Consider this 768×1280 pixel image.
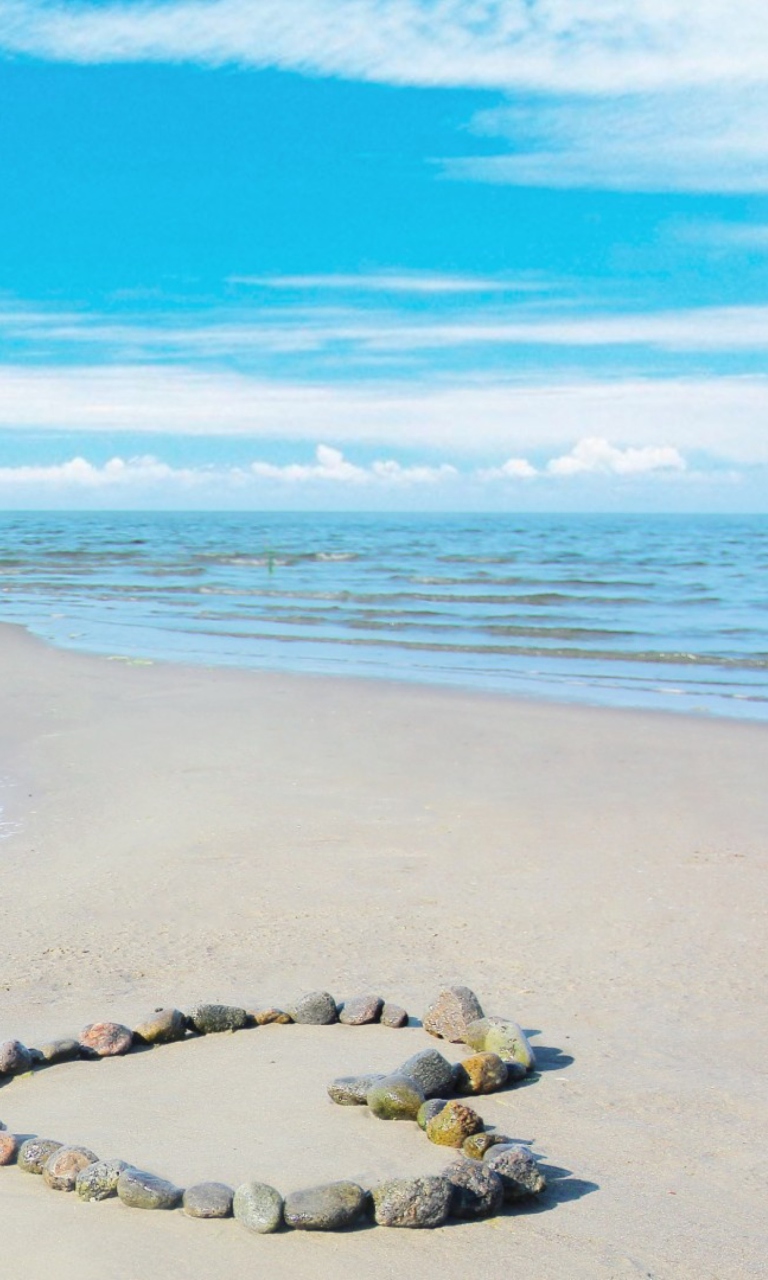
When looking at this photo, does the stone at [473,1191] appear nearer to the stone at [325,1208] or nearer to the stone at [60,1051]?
the stone at [325,1208]

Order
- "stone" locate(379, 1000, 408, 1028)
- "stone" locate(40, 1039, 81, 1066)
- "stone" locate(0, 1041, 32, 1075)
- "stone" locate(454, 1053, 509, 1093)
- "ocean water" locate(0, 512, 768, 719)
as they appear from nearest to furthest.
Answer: "stone" locate(454, 1053, 509, 1093), "stone" locate(0, 1041, 32, 1075), "stone" locate(40, 1039, 81, 1066), "stone" locate(379, 1000, 408, 1028), "ocean water" locate(0, 512, 768, 719)

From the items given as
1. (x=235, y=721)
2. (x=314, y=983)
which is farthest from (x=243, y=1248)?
(x=235, y=721)

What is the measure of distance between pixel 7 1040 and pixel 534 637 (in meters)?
15.1

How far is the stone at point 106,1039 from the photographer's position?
3908 millimetres

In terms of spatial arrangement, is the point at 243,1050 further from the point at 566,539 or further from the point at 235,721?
the point at 566,539

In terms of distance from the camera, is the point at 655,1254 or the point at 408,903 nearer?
the point at 655,1254

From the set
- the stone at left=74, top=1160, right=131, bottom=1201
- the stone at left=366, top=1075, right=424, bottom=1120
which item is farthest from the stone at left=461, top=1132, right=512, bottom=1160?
the stone at left=74, top=1160, right=131, bottom=1201

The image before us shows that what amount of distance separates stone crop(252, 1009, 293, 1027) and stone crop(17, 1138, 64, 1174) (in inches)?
43.0

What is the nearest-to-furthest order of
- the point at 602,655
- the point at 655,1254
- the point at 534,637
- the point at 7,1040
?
the point at 655,1254 → the point at 7,1040 → the point at 602,655 → the point at 534,637

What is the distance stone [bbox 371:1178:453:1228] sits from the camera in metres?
2.90

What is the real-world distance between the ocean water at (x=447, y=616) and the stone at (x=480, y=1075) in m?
8.15

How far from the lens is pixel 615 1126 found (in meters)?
3.43

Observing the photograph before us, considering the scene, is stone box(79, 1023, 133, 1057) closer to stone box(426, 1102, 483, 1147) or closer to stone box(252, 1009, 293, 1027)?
stone box(252, 1009, 293, 1027)

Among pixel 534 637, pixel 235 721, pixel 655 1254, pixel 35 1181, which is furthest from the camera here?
pixel 534 637
